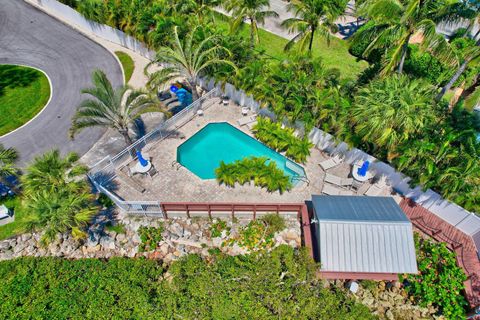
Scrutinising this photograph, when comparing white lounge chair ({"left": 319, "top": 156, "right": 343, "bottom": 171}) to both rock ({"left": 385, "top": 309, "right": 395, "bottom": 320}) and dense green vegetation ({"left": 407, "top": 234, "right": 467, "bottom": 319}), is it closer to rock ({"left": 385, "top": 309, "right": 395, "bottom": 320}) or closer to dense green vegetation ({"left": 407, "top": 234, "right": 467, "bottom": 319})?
dense green vegetation ({"left": 407, "top": 234, "right": 467, "bottom": 319})

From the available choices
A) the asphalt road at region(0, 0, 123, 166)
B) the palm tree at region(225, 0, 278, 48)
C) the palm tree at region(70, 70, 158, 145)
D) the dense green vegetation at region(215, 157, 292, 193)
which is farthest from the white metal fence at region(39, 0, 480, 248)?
the palm tree at region(225, 0, 278, 48)

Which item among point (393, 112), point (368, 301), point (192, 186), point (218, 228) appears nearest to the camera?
point (368, 301)

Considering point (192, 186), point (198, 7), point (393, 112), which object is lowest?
point (192, 186)

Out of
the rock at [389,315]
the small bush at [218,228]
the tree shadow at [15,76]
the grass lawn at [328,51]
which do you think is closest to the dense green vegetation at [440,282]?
the rock at [389,315]

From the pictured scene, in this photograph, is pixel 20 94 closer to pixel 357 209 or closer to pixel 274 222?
pixel 274 222

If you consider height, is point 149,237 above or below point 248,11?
below

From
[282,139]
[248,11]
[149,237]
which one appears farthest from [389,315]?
[248,11]

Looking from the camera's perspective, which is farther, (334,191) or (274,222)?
(334,191)
